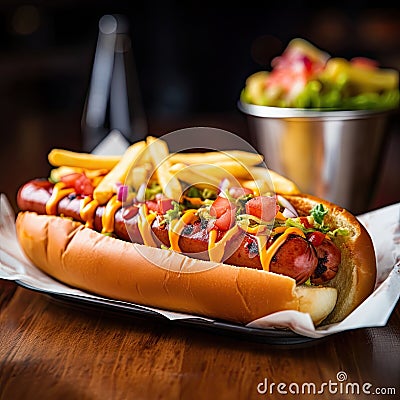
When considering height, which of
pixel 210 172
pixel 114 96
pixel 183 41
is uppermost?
pixel 210 172

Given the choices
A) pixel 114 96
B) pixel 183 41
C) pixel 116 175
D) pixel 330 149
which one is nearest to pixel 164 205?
pixel 116 175

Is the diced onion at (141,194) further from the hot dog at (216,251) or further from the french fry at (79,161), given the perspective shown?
the french fry at (79,161)

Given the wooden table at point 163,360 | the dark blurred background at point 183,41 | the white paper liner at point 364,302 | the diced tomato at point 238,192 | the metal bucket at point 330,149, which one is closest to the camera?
the wooden table at point 163,360

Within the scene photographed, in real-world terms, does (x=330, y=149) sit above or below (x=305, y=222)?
below

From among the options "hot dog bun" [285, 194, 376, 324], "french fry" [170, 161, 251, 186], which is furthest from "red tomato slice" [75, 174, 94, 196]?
"hot dog bun" [285, 194, 376, 324]

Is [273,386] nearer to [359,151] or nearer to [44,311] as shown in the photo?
[44,311]

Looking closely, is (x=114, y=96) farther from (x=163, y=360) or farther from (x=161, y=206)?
(x=163, y=360)

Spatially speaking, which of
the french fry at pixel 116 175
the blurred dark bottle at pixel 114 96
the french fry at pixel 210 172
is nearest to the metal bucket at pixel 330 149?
the french fry at pixel 210 172
